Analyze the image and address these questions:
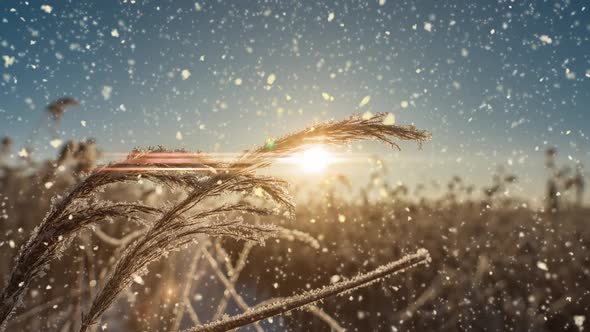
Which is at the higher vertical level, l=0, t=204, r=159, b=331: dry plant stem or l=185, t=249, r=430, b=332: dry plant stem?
l=0, t=204, r=159, b=331: dry plant stem

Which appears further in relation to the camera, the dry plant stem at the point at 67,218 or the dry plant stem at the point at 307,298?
the dry plant stem at the point at 67,218

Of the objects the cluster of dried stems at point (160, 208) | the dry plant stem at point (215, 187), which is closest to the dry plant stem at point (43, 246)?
the cluster of dried stems at point (160, 208)

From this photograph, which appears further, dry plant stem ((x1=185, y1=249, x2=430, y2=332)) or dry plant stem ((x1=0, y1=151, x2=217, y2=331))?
dry plant stem ((x1=0, y1=151, x2=217, y2=331))

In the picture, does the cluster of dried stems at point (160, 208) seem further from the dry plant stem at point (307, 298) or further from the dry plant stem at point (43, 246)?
the dry plant stem at point (307, 298)

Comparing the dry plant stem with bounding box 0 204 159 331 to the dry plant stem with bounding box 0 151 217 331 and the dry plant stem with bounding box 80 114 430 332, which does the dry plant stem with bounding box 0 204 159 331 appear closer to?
the dry plant stem with bounding box 0 151 217 331

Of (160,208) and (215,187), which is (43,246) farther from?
(215,187)

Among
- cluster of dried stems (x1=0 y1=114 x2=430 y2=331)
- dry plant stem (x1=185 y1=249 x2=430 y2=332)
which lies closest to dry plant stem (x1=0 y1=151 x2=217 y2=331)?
cluster of dried stems (x1=0 y1=114 x2=430 y2=331)

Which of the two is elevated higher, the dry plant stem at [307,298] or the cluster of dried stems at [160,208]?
the cluster of dried stems at [160,208]

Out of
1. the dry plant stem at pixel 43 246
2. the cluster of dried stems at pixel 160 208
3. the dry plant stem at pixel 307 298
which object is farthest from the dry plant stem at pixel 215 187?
the dry plant stem at pixel 307 298
